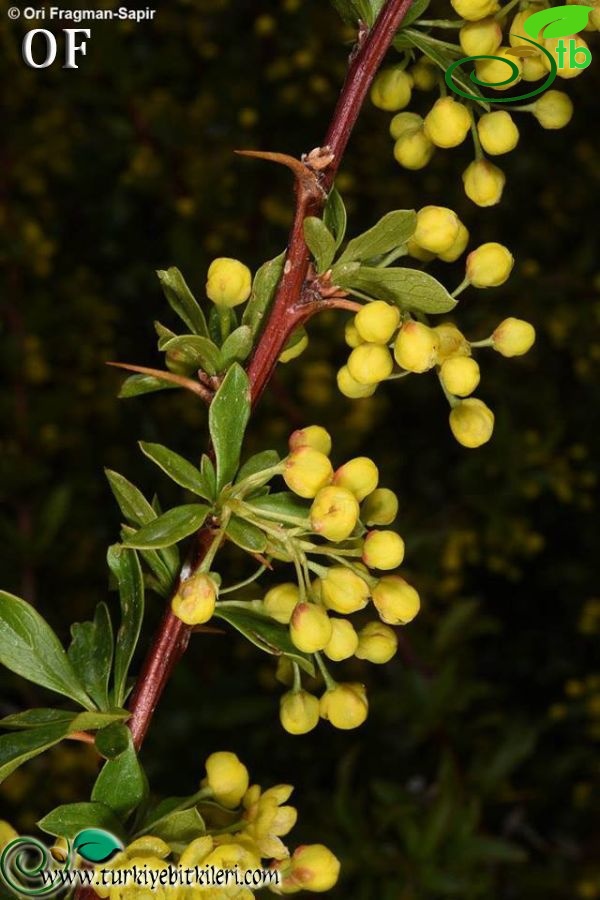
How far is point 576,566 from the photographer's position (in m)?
3.56

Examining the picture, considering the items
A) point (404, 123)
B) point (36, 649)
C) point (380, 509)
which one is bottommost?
point (36, 649)

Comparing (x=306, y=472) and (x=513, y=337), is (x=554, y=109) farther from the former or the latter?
(x=306, y=472)

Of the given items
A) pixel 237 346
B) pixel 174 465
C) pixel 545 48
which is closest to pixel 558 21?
pixel 545 48

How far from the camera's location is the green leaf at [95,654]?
3.21ft

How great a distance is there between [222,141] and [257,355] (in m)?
2.23

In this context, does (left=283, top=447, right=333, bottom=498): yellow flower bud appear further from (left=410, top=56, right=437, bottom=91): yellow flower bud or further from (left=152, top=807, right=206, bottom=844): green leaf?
(left=410, top=56, right=437, bottom=91): yellow flower bud

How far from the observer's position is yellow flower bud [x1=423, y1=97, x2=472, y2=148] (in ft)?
3.23

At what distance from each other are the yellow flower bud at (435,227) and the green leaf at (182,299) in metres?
0.19

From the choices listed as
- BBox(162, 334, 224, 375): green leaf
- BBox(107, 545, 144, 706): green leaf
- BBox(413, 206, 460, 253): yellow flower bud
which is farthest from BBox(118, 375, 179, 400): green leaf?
BBox(413, 206, 460, 253): yellow flower bud

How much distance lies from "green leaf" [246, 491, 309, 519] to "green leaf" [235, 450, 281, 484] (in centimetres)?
5

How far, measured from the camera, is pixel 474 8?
93cm

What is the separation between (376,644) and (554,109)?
53cm

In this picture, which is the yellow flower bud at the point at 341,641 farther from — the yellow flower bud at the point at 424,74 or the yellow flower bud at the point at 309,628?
the yellow flower bud at the point at 424,74

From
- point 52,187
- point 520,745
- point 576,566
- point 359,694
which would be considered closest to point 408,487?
point 576,566
